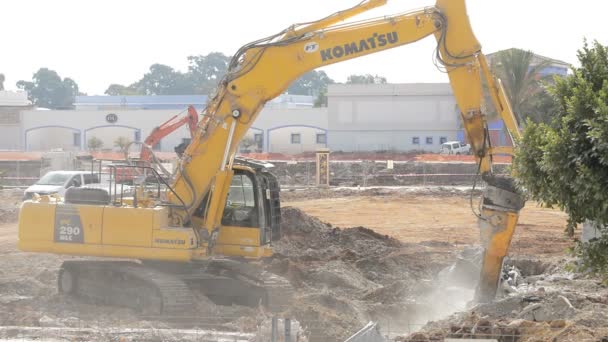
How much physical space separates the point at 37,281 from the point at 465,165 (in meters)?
34.1

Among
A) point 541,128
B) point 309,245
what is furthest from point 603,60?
point 309,245

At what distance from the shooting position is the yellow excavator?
13.9m

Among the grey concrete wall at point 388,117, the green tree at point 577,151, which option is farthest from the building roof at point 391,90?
the green tree at point 577,151

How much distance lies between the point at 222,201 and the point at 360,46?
347 centimetres

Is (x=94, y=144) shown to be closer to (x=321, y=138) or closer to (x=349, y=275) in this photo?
→ (x=321, y=138)

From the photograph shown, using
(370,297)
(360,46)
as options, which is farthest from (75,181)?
(360,46)

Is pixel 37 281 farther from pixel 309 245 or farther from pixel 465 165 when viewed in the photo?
pixel 465 165

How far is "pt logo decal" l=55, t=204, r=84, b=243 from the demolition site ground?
1069 mm

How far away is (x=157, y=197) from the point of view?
14922mm

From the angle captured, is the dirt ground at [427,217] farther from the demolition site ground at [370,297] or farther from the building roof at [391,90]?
the building roof at [391,90]

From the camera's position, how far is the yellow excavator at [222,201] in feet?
45.5

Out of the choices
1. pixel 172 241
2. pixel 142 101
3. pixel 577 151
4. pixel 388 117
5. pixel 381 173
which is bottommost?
pixel 172 241

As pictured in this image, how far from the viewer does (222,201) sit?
14.3 m

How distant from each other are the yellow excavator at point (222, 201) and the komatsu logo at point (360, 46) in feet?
0.05
